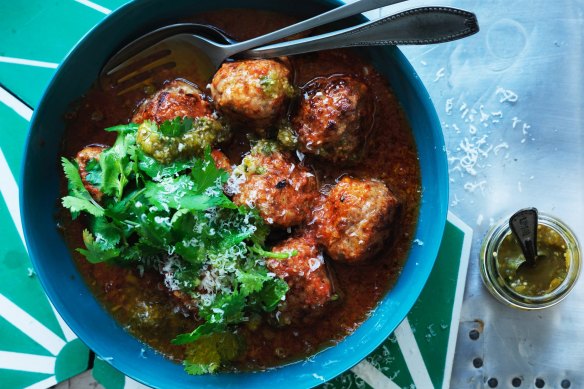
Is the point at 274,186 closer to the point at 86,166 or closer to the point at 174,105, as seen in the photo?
the point at 174,105

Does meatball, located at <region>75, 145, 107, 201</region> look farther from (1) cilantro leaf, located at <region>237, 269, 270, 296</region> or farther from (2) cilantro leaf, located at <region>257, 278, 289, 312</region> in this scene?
(2) cilantro leaf, located at <region>257, 278, 289, 312</region>

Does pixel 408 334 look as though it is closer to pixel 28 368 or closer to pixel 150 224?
pixel 150 224

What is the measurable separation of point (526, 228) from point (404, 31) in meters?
1.17

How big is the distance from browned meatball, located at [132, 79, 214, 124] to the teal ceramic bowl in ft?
1.04

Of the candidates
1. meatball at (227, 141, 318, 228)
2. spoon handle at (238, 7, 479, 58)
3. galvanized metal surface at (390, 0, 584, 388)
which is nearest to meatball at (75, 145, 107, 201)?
meatball at (227, 141, 318, 228)

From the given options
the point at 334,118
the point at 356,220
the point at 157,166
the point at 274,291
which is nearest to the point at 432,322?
the point at 356,220

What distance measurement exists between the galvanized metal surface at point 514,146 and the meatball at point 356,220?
667 mm

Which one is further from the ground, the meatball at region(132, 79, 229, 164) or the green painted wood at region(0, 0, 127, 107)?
the green painted wood at region(0, 0, 127, 107)

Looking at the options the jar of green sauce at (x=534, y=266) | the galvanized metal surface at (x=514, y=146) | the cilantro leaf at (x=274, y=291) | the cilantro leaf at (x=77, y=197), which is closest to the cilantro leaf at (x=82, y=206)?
the cilantro leaf at (x=77, y=197)

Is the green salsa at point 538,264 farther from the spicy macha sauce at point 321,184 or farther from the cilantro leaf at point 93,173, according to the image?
the cilantro leaf at point 93,173

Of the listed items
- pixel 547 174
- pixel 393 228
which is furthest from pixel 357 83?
pixel 547 174

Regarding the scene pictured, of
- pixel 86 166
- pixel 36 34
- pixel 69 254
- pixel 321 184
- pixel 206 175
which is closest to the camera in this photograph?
pixel 206 175

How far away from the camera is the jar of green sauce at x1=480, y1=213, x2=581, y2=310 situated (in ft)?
10.7

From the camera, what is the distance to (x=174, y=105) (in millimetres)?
2898
